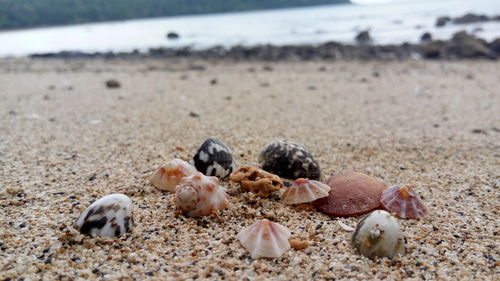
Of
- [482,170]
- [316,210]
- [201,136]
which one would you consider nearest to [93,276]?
[316,210]

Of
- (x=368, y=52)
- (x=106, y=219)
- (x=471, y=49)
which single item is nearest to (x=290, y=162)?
(x=106, y=219)

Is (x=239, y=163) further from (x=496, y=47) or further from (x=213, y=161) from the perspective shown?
(x=496, y=47)

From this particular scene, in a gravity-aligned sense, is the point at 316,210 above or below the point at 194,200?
below

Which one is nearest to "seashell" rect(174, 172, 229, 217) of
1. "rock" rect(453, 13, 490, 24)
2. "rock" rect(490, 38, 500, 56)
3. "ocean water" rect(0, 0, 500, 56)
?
"rock" rect(490, 38, 500, 56)

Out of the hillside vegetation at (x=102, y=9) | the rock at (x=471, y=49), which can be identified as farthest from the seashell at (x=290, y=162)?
the hillside vegetation at (x=102, y=9)

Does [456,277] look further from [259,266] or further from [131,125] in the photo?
[131,125]

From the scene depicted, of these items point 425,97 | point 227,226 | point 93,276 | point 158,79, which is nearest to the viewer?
point 93,276

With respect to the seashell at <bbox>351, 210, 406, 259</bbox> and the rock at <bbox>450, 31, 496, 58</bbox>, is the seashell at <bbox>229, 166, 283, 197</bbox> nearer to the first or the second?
the seashell at <bbox>351, 210, 406, 259</bbox>
